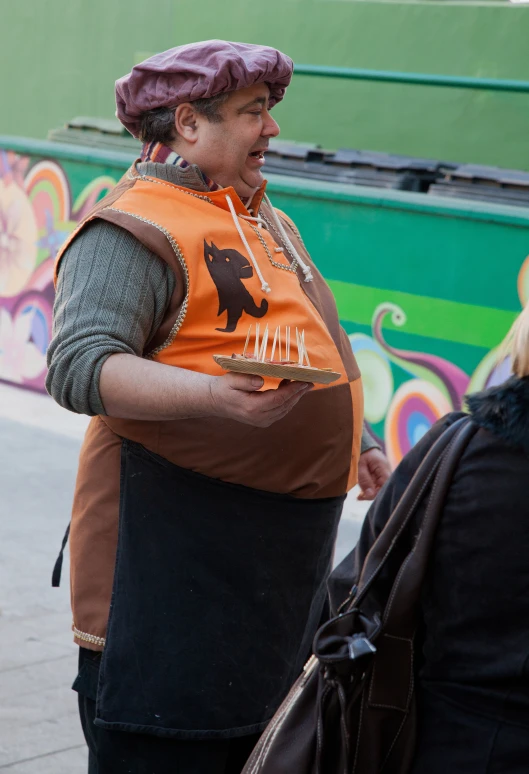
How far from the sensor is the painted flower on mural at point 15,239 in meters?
7.04

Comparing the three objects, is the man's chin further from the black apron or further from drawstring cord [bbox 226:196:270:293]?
the black apron

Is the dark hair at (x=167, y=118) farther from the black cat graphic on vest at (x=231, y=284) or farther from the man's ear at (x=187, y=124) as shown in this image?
the black cat graphic on vest at (x=231, y=284)

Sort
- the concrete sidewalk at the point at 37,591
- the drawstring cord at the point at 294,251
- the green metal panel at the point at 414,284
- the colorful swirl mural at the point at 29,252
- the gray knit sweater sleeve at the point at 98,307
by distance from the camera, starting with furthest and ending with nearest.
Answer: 1. the colorful swirl mural at the point at 29,252
2. the green metal panel at the point at 414,284
3. the concrete sidewalk at the point at 37,591
4. the drawstring cord at the point at 294,251
5. the gray knit sweater sleeve at the point at 98,307

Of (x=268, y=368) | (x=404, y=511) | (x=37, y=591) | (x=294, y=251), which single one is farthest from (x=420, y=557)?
(x=37, y=591)

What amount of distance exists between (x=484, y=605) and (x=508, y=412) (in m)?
0.29

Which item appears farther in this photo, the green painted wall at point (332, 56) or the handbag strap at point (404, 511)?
the green painted wall at point (332, 56)

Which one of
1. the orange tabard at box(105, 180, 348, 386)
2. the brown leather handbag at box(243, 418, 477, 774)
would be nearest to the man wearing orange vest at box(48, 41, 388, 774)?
the orange tabard at box(105, 180, 348, 386)

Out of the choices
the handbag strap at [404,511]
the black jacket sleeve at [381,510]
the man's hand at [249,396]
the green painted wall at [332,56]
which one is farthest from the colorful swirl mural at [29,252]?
the handbag strap at [404,511]

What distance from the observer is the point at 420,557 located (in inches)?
63.2

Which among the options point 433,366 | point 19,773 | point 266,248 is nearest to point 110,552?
point 266,248

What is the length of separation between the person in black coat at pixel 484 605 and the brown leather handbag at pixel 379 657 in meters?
0.03

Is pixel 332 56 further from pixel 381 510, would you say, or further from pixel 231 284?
pixel 381 510

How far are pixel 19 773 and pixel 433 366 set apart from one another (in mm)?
2979

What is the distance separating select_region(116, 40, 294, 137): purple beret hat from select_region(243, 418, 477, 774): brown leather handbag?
0.85 m
